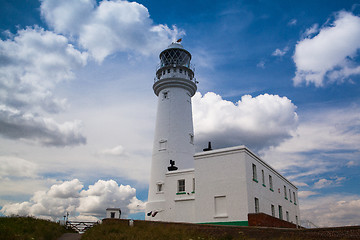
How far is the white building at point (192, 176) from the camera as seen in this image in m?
21.8

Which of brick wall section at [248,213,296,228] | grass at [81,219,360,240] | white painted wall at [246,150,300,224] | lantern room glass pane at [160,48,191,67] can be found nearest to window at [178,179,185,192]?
white painted wall at [246,150,300,224]

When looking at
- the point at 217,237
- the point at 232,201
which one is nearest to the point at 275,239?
the point at 217,237

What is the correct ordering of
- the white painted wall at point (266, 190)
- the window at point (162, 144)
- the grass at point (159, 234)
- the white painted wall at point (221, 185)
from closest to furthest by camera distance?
the grass at point (159, 234) → the white painted wall at point (221, 185) → the white painted wall at point (266, 190) → the window at point (162, 144)

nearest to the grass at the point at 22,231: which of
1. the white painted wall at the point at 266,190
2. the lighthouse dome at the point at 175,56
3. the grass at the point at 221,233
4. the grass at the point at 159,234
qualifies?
the grass at the point at 159,234

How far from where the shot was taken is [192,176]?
25.6m

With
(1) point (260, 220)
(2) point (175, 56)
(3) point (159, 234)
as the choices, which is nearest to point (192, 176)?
(1) point (260, 220)

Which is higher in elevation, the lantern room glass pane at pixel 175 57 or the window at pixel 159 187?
the lantern room glass pane at pixel 175 57

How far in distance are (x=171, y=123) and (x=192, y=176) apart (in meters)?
7.66

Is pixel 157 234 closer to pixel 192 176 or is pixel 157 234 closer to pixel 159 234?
pixel 159 234

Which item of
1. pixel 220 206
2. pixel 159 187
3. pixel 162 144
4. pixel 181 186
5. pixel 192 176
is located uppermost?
pixel 162 144

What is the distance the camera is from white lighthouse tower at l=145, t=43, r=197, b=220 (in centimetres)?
2906

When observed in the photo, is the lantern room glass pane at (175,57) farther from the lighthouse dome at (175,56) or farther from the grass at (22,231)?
the grass at (22,231)

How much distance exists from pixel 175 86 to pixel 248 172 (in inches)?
580

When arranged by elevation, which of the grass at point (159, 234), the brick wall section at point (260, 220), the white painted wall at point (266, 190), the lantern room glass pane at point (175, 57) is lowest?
the grass at point (159, 234)
